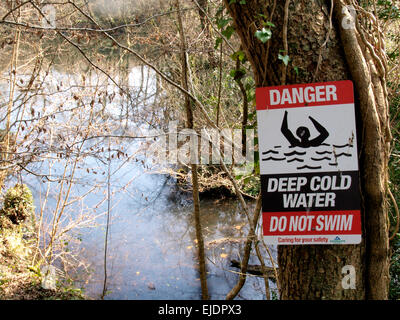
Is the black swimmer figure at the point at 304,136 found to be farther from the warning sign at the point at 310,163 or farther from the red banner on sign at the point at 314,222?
the red banner on sign at the point at 314,222

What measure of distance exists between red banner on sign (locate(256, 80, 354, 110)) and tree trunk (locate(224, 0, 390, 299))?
0.08 ft

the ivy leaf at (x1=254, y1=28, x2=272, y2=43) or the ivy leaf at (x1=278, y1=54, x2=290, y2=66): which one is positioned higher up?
the ivy leaf at (x1=254, y1=28, x2=272, y2=43)

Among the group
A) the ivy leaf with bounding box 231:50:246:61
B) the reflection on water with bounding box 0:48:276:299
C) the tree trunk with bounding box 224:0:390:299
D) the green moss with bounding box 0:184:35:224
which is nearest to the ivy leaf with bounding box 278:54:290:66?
the tree trunk with bounding box 224:0:390:299

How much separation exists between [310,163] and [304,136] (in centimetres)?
9

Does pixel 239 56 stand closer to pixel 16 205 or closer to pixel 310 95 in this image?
pixel 310 95

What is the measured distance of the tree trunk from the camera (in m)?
1.27

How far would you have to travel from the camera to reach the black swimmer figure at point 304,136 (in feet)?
4.08

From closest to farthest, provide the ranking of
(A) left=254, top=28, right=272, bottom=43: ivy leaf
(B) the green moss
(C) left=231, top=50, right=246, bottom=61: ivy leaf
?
(A) left=254, top=28, right=272, bottom=43: ivy leaf → (C) left=231, top=50, right=246, bottom=61: ivy leaf → (B) the green moss

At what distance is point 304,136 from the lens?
4.15ft

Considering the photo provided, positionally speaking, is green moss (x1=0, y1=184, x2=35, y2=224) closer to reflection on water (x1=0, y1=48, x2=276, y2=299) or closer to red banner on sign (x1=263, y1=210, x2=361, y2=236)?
reflection on water (x1=0, y1=48, x2=276, y2=299)

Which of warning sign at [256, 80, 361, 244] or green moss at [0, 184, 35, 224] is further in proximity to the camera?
green moss at [0, 184, 35, 224]

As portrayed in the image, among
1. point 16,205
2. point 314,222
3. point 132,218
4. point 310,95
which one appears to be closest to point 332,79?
point 310,95
